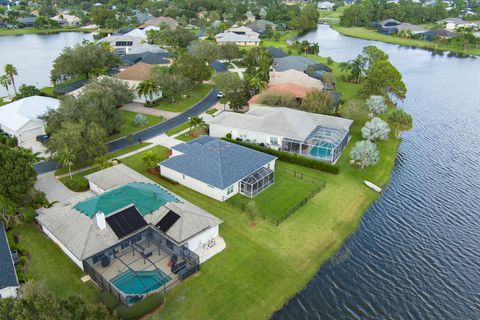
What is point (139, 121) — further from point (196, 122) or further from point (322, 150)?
point (322, 150)

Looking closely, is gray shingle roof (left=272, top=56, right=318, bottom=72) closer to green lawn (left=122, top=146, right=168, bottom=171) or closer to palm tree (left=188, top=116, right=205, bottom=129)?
palm tree (left=188, top=116, right=205, bottom=129)

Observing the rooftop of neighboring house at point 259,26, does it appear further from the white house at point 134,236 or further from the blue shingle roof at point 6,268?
the blue shingle roof at point 6,268

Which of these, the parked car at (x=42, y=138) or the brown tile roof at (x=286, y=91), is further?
the brown tile roof at (x=286, y=91)

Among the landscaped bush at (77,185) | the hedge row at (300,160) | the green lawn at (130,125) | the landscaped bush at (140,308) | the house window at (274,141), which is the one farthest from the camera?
the green lawn at (130,125)

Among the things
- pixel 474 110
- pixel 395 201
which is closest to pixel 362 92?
pixel 474 110

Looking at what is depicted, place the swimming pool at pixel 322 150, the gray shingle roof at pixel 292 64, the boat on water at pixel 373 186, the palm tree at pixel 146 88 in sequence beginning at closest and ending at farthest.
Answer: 1. the boat on water at pixel 373 186
2. the swimming pool at pixel 322 150
3. the palm tree at pixel 146 88
4. the gray shingle roof at pixel 292 64

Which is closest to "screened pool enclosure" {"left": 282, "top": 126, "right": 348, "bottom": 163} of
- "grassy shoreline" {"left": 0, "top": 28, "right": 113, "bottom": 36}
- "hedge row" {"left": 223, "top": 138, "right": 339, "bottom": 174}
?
"hedge row" {"left": 223, "top": 138, "right": 339, "bottom": 174}

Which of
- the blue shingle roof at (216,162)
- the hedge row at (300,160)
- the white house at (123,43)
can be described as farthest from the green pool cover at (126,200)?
the white house at (123,43)

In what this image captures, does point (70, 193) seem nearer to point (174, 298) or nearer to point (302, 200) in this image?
point (174, 298)
